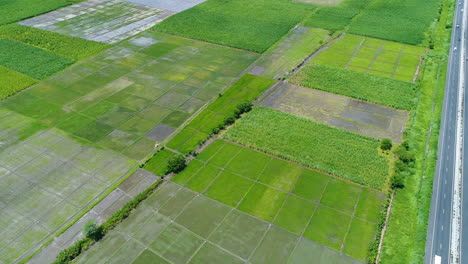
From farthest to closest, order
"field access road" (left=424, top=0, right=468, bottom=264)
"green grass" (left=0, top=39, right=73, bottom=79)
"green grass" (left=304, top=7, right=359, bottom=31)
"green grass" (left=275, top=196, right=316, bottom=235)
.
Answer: "green grass" (left=304, top=7, right=359, bottom=31) < "green grass" (left=0, top=39, right=73, bottom=79) < "green grass" (left=275, top=196, right=316, bottom=235) < "field access road" (left=424, top=0, right=468, bottom=264)

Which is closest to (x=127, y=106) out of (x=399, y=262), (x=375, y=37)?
(x=399, y=262)

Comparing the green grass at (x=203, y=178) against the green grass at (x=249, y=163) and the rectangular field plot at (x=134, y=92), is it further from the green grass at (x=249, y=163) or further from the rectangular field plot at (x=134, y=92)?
the rectangular field plot at (x=134, y=92)

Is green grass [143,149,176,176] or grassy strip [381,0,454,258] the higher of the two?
green grass [143,149,176,176]

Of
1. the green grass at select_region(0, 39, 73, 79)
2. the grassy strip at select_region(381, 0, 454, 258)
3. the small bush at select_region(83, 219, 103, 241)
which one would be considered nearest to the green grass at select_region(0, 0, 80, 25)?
the green grass at select_region(0, 39, 73, 79)

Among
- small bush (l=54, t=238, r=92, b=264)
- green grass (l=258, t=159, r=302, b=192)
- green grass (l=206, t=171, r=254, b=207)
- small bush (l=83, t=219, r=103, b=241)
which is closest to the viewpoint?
small bush (l=54, t=238, r=92, b=264)

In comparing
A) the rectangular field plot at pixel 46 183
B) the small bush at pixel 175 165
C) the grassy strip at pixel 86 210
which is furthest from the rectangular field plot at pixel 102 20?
the small bush at pixel 175 165

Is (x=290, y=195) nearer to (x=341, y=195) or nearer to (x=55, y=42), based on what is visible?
(x=341, y=195)

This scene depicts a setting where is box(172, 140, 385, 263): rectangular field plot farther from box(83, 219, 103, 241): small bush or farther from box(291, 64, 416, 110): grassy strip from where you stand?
box(291, 64, 416, 110): grassy strip

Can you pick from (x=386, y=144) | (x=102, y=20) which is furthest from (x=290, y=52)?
(x=102, y=20)
